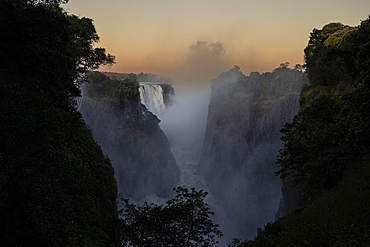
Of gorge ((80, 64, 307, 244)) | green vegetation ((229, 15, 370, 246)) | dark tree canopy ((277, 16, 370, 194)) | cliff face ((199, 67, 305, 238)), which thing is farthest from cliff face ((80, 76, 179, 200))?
green vegetation ((229, 15, 370, 246))

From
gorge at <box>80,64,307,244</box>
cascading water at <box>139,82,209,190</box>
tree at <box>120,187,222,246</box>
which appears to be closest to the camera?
tree at <box>120,187,222,246</box>

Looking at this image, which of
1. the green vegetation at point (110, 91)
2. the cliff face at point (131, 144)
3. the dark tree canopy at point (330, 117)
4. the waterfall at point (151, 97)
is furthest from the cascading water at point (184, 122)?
the dark tree canopy at point (330, 117)

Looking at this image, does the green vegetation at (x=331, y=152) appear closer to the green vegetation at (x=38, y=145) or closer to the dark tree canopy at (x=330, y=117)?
the dark tree canopy at (x=330, y=117)

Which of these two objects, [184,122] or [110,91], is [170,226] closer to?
[110,91]

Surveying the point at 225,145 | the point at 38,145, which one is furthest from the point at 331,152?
the point at 225,145

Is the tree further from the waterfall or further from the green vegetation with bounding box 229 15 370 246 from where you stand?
the waterfall

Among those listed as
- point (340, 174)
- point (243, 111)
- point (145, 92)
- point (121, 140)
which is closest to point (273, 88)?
point (243, 111)
